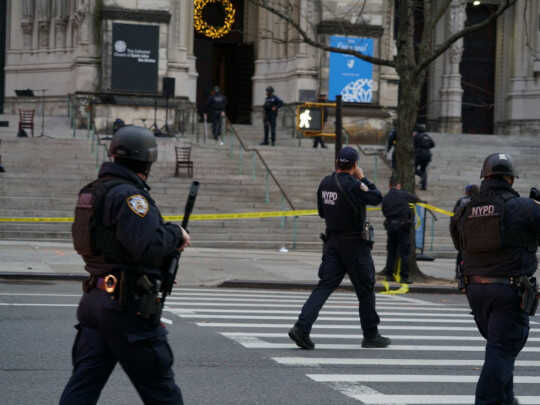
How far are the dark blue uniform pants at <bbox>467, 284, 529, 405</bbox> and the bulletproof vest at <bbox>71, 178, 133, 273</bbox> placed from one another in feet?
8.63

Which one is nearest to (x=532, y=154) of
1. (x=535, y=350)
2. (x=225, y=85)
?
(x=225, y=85)

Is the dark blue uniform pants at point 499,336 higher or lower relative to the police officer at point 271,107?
lower

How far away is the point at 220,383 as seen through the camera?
24.3 feet

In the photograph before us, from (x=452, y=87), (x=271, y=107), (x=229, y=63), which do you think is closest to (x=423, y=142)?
(x=271, y=107)

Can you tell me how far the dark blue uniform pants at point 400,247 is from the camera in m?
17.1

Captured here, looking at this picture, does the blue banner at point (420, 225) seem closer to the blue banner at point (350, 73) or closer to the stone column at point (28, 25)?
the blue banner at point (350, 73)

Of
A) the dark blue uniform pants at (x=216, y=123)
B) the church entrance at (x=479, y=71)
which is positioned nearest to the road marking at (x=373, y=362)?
the dark blue uniform pants at (x=216, y=123)

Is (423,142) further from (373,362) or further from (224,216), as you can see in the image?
(373,362)

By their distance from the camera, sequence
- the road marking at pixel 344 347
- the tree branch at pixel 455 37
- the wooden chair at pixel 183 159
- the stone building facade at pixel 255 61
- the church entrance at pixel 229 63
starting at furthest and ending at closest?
1. the church entrance at pixel 229 63
2. the stone building facade at pixel 255 61
3. the wooden chair at pixel 183 159
4. the tree branch at pixel 455 37
5. the road marking at pixel 344 347

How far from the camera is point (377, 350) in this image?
9211 millimetres

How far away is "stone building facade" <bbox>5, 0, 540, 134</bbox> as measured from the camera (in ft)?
107

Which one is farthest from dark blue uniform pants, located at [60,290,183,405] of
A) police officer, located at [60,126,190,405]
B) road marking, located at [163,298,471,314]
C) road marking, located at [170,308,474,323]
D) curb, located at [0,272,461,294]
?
curb, located at [0,272,461,294]

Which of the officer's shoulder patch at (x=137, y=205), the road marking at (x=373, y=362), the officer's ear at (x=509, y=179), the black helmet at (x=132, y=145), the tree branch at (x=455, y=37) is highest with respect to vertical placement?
the tree branch at (x=455, y=37)

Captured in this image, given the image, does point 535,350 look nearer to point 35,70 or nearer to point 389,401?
point 389,401
